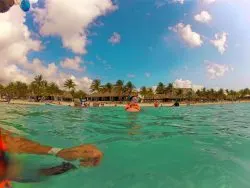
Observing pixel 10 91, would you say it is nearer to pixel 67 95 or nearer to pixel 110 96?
pixel 67 95

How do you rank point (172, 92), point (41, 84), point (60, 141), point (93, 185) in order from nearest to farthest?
point (93, 185) → point (60, 141) → point (41, 84) → point (172, 92)

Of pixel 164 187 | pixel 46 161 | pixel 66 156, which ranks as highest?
pixel 66 156

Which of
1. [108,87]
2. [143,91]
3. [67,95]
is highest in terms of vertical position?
[108,87]

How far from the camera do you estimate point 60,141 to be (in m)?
7.85

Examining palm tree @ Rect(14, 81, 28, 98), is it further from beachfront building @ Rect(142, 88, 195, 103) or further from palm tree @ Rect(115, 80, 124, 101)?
beachfront building @ Rect(142, 88, 195, 103)

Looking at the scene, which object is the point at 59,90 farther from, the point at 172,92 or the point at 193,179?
the point at 193,179

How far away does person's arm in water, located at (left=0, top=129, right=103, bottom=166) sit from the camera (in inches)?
118

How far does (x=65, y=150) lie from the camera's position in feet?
10.1

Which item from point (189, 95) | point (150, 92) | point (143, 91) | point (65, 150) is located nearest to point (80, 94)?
point (143, 91)

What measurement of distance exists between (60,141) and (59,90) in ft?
311

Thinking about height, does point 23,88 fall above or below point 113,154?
above

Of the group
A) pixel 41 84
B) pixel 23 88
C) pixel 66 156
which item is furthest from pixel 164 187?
pixel 23 88

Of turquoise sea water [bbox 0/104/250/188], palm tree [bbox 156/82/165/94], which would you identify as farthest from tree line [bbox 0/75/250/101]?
turquoise sea water [bbox 0/104/250/188]

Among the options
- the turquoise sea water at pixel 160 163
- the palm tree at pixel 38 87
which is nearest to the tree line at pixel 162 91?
the palm tree at pixel 38 87
